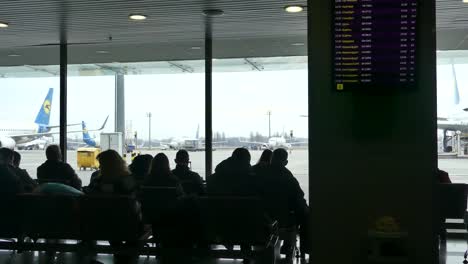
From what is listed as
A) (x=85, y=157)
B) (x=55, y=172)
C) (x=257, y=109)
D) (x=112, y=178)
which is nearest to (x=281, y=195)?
(x=112, y=178)

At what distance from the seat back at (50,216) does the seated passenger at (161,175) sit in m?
0.89

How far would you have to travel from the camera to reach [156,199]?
191 inches

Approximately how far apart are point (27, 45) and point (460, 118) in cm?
726

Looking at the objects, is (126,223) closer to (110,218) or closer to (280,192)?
(110,218)

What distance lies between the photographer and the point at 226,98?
784 centimetres

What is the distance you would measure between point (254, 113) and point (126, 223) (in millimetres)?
3667

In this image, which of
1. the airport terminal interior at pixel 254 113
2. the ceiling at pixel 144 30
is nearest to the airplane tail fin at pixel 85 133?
the airport terminal interior at pixel 254 113

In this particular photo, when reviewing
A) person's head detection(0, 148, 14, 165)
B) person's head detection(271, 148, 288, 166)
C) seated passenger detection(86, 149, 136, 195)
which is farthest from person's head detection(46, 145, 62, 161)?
person's head detection(271, 148, 288, 166)

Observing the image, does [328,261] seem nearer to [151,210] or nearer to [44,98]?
[151,210]

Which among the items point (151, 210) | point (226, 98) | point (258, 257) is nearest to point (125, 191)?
point (151, 210)

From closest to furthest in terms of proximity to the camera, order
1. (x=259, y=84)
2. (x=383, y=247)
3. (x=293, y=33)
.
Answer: (x=383, y=247)
(x=293, y=33)
(x=259, y=84)

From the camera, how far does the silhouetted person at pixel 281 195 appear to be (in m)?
4.93

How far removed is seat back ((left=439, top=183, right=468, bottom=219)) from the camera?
5.27 meters

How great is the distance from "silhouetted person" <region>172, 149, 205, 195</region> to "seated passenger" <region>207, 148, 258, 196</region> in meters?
0.43
